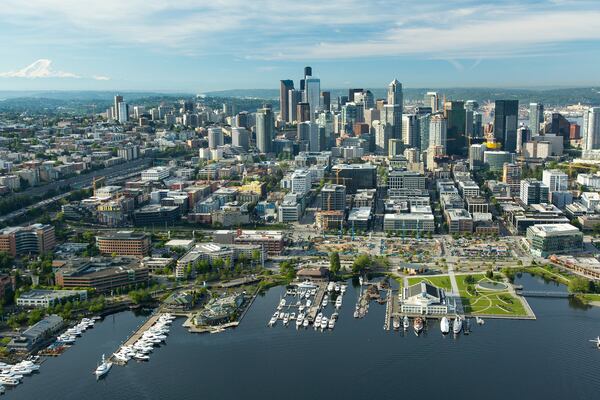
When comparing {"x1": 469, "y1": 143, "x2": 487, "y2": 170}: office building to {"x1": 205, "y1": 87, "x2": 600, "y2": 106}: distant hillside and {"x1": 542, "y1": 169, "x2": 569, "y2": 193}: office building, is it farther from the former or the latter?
{"x1": 205, "y1": 87, "x2": 600, "y2": 106}: distant hillside

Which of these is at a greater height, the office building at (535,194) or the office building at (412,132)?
the office building at (412,132)

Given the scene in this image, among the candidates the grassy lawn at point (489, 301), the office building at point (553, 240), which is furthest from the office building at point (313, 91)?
the grassy lawn at point (489, 301)

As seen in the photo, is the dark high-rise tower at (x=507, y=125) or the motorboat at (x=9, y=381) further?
the dark high-rise tower at (x=507, y=125)

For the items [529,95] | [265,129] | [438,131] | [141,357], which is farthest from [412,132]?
[529,95]

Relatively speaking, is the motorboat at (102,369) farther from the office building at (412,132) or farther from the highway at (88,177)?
the office building at (412,132)

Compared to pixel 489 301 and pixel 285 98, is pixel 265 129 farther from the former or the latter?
pixel 489 301

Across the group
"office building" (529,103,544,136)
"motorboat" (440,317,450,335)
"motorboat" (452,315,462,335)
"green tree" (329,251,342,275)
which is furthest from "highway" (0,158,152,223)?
"office building" (529,103,544,136)
